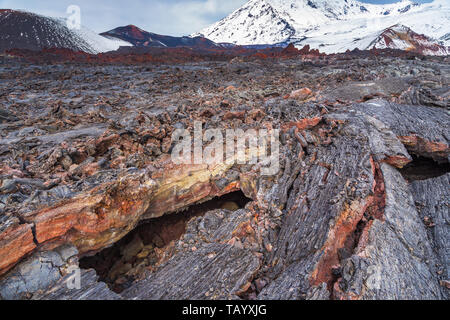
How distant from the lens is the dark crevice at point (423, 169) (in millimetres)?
5812

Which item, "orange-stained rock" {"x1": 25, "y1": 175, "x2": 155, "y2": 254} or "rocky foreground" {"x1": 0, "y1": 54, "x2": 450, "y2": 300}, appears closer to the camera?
"rocky foreground" {"x1": 0, "y1": 54, "x2": 450, "y2": 300}

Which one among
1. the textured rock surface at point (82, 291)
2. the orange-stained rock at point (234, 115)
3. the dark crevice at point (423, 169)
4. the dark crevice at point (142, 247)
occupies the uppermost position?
the orange-stained rock at point (234, 115)

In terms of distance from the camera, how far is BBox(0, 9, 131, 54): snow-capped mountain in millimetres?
29391

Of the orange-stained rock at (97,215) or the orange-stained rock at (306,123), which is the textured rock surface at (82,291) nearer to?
the orange-stained rock at (97,215)

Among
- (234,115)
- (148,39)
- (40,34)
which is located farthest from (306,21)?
(234,115)

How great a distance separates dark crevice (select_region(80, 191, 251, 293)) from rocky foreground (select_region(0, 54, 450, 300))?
0.03m

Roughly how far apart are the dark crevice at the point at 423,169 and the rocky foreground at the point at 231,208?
1.5 inches

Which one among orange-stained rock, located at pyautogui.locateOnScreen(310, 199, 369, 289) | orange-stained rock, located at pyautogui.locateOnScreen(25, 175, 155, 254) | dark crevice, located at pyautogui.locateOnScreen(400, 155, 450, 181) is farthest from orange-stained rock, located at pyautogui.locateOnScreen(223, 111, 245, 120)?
dark crevice, located at pyautogui.locateOnScreen(400, 155, 450, 181)

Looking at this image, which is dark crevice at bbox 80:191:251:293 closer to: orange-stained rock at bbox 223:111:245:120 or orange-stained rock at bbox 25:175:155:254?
orange-stained rock at bbox 25:175:155:254

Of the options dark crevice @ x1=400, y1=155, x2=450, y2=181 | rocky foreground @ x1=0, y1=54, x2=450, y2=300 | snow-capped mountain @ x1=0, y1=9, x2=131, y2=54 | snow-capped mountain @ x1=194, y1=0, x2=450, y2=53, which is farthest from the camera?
snow-capped mountain @ x1=194, y1=0, x2=450, y2=53

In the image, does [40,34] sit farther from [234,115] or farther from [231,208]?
[231,208]

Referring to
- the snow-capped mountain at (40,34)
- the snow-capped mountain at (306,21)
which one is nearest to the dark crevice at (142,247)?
the snow-capped mountain at (40,34)

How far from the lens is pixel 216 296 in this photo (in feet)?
11.5

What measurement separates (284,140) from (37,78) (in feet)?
51.7
